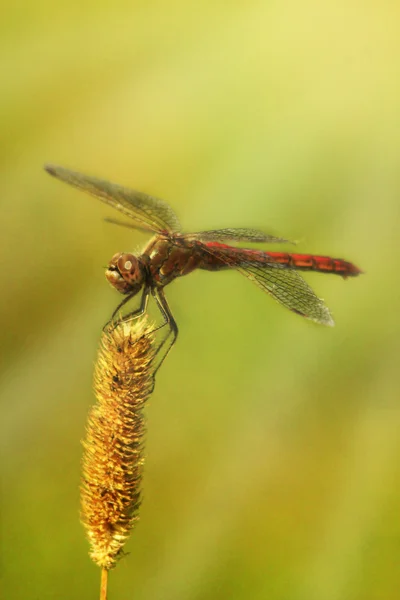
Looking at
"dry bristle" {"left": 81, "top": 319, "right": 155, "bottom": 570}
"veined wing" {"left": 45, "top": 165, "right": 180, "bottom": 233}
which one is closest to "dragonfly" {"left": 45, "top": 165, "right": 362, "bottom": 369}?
"veined wing" {"left": 45, "top": 165, "right": 180, "bottom": 233}

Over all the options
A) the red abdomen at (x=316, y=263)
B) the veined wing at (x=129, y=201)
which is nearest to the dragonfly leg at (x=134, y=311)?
the veined wing at (x=129, y=201)

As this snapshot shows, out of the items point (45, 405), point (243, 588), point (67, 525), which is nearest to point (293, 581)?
point (243, 588)

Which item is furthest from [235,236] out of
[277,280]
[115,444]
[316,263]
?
[115,444]

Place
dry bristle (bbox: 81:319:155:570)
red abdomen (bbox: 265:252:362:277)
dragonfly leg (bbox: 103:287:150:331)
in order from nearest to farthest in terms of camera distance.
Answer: dry bristle (bbox: 81:319:155:570) < dragonfly leg (bbox: 103:287:150:331) < red abdomen (bbox: 265:252:362:277)

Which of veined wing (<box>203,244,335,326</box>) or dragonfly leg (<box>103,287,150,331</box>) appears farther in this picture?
veined wing (<box>203,244,335,326</box>)

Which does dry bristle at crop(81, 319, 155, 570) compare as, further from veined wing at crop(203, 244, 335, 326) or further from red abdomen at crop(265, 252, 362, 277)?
red abdomen at crop(265, 252, 362, 277)

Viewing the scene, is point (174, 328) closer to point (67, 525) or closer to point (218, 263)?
point (218, 263)
